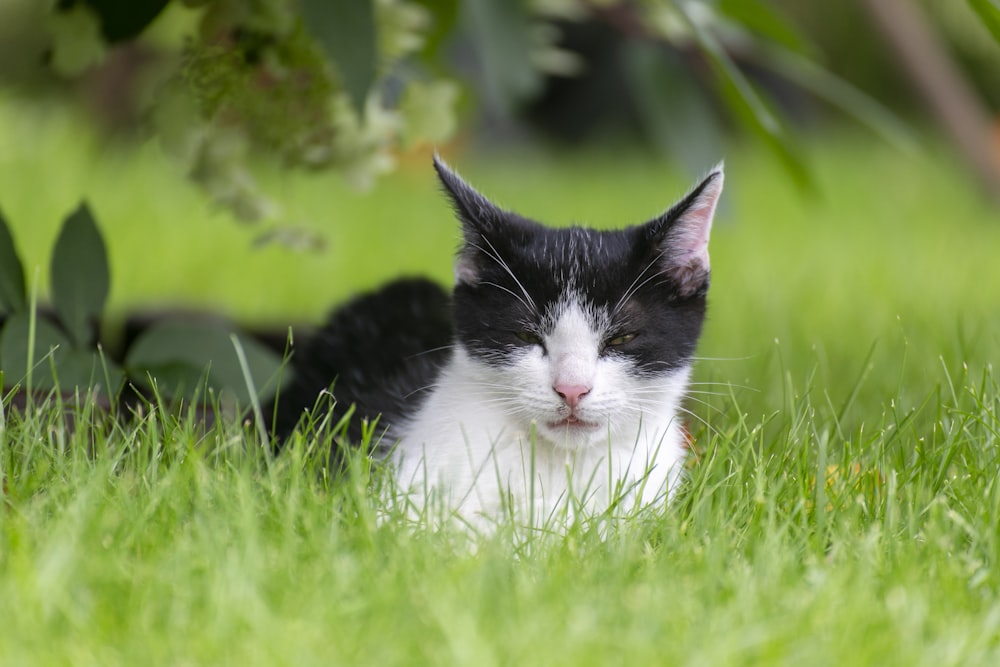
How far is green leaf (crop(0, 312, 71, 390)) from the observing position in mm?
1854

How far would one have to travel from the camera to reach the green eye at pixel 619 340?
5.76ft

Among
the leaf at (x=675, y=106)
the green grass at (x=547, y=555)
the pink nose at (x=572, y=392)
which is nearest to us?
the green grass at (x=547, y=555)

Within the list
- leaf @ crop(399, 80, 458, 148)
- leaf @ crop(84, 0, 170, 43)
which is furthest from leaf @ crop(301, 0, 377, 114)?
leaf @ crop(399, 80, 458, 148)

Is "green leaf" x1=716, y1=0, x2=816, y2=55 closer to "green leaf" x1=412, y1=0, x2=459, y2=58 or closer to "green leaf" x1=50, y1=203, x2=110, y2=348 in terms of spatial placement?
"green leaf" x1=412, y1=0, x2=459, y2=58

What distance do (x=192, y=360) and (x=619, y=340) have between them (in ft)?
2.34

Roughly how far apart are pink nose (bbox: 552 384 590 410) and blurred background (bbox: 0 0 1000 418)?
437mm

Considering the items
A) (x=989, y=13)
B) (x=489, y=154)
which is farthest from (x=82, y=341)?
(x=489, y=154)

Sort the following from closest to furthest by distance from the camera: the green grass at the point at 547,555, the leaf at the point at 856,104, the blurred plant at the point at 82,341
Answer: the green grass at the point at 547,555, the blurred plant at the point at 82,341, the leaf at the point at 856,104

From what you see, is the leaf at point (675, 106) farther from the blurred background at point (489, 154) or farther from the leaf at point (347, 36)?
the leaf at point (347, 36)

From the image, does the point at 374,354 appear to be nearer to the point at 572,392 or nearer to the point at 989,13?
the point at 572,392

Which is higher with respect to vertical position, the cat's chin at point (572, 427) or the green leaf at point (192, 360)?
the cat's chin at point (572, 427)

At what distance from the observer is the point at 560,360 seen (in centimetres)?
170

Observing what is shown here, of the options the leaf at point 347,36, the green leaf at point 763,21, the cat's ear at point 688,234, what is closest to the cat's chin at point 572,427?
the cat's ear at point 688,234

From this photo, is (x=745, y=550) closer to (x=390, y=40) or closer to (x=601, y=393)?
(x=601, y=393)
